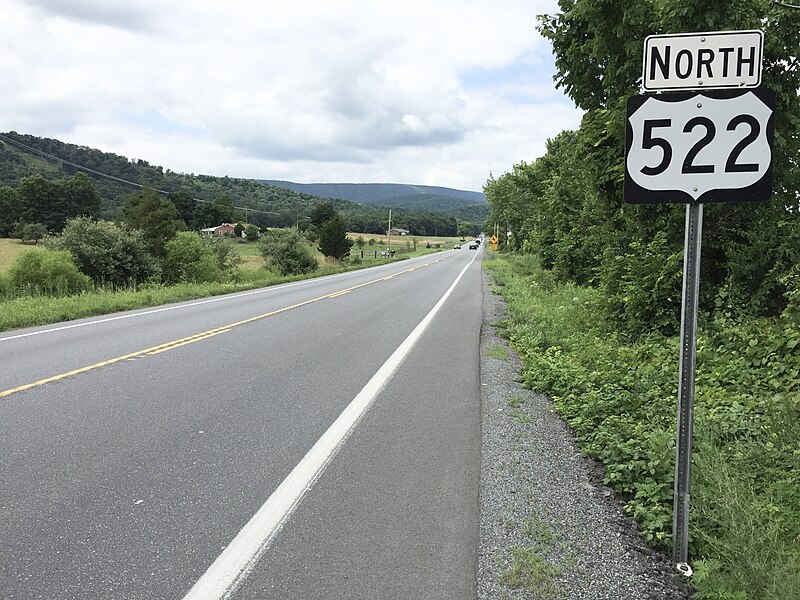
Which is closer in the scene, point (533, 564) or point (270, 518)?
point (533, 564)

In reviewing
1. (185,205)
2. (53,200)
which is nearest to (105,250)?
(53,200)

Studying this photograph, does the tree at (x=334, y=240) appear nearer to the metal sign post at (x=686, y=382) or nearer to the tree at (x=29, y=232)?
the tree at (x=29, y=232)

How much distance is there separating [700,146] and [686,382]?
123 cm

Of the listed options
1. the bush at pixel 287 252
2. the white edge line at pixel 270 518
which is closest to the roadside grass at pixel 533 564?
the white edge line at pixel 270 518

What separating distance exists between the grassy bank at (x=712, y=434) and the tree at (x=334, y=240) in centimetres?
5584

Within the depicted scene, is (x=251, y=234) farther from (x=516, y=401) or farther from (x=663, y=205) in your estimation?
(x=516, y=401)

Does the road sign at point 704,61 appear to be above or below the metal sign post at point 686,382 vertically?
above

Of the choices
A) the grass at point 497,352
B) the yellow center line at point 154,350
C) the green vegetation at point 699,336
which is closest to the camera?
the green vegetation at point 699,336

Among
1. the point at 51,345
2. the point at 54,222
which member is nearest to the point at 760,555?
the point at 51,345

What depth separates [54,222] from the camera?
76250 millimetres

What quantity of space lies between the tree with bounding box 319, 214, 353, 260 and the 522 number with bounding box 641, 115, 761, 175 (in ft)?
201

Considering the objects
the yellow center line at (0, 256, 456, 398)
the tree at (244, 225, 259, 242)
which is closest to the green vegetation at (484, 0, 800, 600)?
the yellow center line at (0, 256, 456, 398)

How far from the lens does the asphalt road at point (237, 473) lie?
120 inches

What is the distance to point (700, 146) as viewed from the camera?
3.04m
